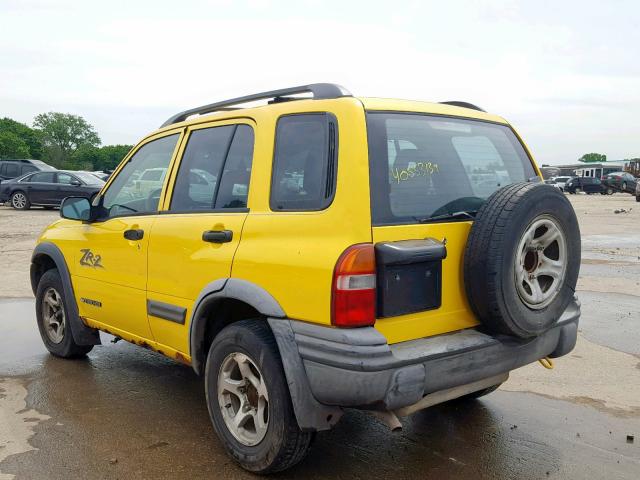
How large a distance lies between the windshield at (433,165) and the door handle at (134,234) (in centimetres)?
177

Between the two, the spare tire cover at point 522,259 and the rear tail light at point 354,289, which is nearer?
the rear tail light at point 354,289

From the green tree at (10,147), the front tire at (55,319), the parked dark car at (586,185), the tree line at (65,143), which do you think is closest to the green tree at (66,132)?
the tree line at (65,143)

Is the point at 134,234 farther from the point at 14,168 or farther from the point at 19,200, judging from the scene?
the point at 14,168

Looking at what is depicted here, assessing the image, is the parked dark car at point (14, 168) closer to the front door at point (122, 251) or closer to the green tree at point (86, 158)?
the front door at point (122, 251)

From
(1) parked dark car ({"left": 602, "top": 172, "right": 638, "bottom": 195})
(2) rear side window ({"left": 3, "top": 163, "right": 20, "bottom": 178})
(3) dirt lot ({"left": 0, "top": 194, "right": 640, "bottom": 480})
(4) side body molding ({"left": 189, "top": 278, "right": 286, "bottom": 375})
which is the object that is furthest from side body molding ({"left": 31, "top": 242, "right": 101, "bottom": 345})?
(1) parked dark car ({"left": 602, "top": 172, "right": 638, "bottom": 195})

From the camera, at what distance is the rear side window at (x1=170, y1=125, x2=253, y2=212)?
11.3 feet

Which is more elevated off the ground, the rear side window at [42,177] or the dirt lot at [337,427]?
the rear side window at [42,177]

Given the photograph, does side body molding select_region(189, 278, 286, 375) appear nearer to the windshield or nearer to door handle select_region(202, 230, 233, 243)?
door handle select_region(202, 230, 233, 243)

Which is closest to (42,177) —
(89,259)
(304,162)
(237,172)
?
(89,259)

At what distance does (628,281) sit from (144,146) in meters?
7.01

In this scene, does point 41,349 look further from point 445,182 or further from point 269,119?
point 445,182

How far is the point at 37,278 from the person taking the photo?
551 cm

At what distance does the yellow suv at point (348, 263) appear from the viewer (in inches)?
109

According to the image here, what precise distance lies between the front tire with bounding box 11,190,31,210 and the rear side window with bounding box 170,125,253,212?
20339mm
